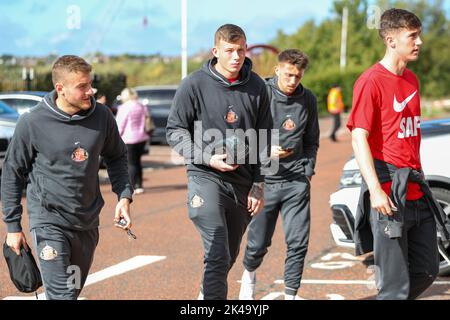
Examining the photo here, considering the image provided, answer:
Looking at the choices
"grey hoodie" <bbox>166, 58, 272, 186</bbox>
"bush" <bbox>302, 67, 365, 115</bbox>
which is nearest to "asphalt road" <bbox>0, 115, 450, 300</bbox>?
"grey hoodie" <bbox>166, 58, 272, 186</bbox>

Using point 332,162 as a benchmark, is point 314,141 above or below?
above

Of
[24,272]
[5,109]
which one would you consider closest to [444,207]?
[24,272]

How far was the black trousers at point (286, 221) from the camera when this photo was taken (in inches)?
277

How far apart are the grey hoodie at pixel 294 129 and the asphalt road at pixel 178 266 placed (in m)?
1.05

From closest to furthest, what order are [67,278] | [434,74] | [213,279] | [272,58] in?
[67,278] < [213,279] < [272,58] < [434,74]

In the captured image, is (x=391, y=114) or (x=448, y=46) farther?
(x=448, y=46)

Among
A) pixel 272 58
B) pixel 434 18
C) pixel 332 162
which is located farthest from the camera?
pixel 434 18

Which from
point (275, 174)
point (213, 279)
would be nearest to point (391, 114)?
point (213, 279)

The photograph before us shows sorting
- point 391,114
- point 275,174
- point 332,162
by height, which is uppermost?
point 391,114

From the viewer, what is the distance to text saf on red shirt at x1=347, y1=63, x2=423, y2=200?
531cm

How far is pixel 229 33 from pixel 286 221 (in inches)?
72.8

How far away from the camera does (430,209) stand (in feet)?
17.8
